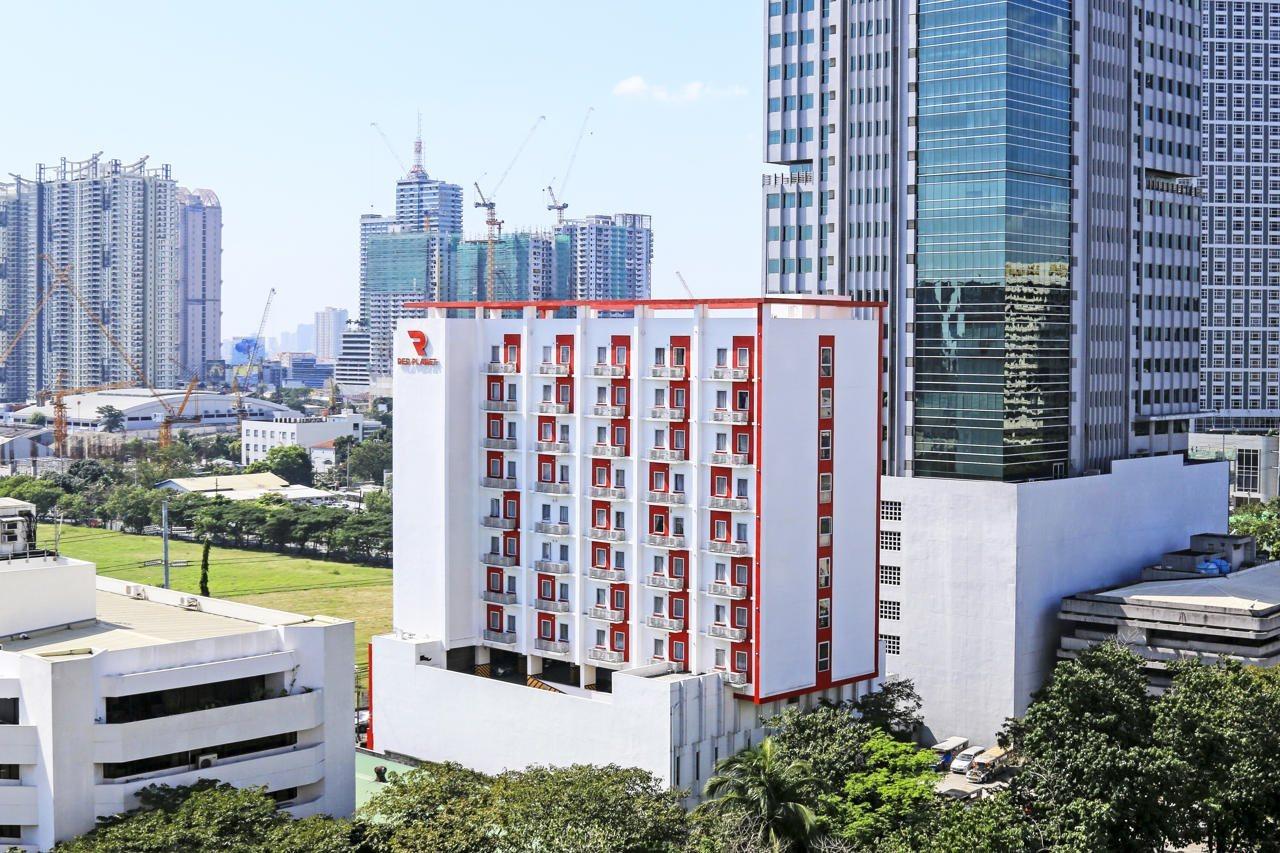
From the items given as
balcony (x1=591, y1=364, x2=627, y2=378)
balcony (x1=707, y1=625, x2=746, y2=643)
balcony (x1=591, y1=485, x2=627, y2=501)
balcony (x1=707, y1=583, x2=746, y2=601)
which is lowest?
balcony (x1=707, y1=625, x2=746, y2=643)

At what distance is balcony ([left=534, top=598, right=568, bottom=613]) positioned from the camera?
55.4 meters

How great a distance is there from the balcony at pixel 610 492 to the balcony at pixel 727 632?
5.94m

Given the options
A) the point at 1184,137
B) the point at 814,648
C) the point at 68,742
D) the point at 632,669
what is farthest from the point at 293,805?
the point at 1184,137

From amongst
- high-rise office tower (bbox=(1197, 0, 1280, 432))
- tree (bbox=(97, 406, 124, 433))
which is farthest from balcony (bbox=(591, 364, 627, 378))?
tree (bbox=(97, 406, 124, 433))

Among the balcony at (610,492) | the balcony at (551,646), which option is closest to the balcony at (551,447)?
the balcony at (610,492)

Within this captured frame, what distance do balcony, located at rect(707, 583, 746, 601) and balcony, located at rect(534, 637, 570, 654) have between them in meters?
7.45

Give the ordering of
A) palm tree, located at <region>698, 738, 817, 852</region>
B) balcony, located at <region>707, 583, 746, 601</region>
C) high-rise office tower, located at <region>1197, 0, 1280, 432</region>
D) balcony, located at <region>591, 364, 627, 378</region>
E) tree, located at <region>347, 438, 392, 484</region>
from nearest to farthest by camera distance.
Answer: palm tree, located at <region>698, 738, 817, 852</region> → balcony, located at <region>707, 583, 746, 601</region> → balcony, located at <region>591, 364, 627, 378</region> → high-rise office tower, located at <region>1197, 0, 1280, 432</region> → tree, located at <region>347, 438, 392, 484</region>

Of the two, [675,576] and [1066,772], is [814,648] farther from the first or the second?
[1066,772]

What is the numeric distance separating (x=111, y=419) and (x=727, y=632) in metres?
149

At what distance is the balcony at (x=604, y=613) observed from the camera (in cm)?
5369

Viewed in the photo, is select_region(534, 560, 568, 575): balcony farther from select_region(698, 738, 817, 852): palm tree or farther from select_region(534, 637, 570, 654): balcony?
select_region(698, 738, 817, 852): palm tree

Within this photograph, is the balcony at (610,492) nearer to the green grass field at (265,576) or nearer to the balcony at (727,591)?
the balcony at (727,591)

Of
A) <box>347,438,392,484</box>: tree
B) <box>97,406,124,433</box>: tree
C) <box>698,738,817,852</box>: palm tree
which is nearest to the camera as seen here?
<box>698,738,817,852</box>: palm tree

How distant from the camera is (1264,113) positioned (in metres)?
118
